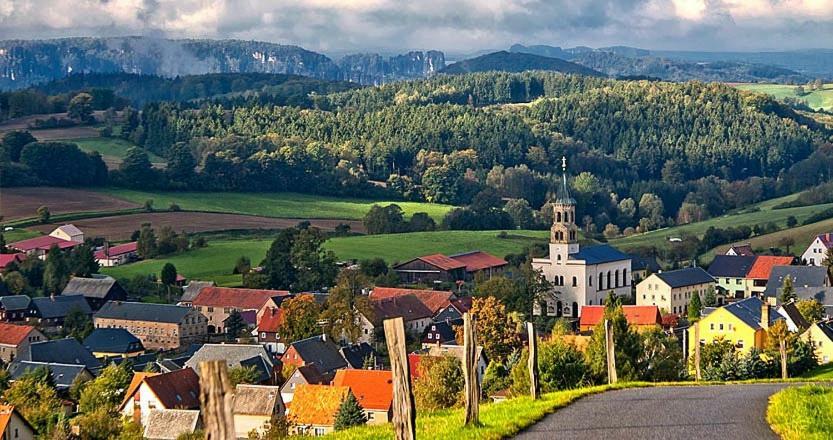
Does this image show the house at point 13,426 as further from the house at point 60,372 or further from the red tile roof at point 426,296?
the red tile roof at point 426,296

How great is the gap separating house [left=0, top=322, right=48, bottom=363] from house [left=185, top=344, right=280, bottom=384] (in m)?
9.96

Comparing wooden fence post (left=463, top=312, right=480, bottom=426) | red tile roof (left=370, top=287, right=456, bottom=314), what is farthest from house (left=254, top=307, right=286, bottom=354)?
wooden fence post (left=463, top=312, right=480, bottom=426)

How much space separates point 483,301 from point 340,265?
24.5m

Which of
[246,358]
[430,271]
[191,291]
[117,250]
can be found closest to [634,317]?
[246,358]

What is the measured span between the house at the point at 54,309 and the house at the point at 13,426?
31.3 meters

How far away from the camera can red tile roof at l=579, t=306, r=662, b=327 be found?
198 feet

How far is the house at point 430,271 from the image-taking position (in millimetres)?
79312

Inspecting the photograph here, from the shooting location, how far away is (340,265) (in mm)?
79562

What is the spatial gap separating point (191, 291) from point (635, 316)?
2629 centimetres

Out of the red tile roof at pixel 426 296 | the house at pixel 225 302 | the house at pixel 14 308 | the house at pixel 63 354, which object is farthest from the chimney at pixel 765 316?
the house at pixel 14 308

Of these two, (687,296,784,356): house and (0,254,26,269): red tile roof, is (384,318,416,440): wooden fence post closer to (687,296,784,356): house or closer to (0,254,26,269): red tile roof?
(687,296,784,356): house

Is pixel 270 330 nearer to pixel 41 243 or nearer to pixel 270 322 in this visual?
pixel 270 322

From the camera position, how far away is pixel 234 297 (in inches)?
2753

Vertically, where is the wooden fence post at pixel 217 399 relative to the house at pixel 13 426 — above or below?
above
